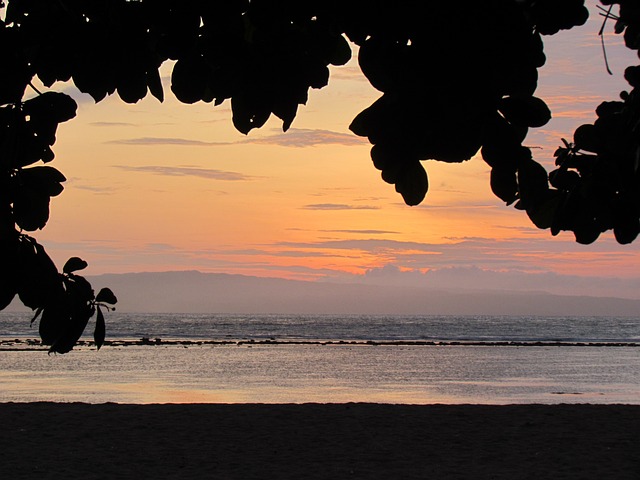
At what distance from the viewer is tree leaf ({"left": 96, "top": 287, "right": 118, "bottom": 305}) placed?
2754mm

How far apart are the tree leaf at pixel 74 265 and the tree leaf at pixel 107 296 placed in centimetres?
14

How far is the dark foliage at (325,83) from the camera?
177 cm

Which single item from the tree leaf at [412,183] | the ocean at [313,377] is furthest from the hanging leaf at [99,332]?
the ocean at [313,377]

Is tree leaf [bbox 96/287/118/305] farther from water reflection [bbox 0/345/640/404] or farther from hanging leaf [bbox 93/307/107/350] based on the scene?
water reflection [bbox 0/345/640/404]

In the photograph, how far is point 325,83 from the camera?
249 cm

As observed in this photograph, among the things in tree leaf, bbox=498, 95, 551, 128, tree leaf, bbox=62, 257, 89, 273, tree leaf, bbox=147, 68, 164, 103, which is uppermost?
tree leaf, bbox=147, 68, 164, 103

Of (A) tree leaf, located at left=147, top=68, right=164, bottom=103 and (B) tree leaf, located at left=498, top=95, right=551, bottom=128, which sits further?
(A) tree leaf, located at left=147, top=68, right=164, bottom=103
